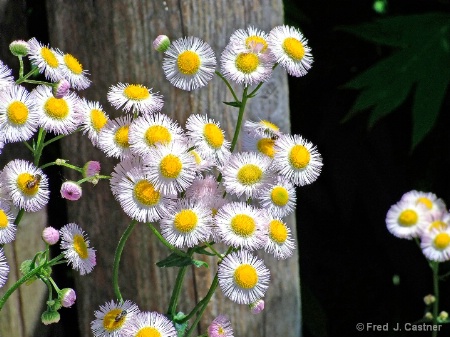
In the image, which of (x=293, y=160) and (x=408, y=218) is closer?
(x=293, y=160)

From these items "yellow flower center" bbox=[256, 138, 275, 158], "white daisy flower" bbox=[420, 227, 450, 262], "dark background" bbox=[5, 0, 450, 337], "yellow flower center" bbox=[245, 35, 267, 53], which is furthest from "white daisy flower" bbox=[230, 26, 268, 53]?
"dark background" bbox=[5, 0, 450, 337]

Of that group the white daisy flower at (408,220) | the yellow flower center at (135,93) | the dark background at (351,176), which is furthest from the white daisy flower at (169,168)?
the dark background at (351,176)

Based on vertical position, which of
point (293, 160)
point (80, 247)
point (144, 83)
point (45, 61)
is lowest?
point (80, 247)

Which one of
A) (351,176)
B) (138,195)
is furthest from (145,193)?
(351,176)

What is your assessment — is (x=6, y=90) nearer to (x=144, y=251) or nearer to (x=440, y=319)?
(x=144, y=251)

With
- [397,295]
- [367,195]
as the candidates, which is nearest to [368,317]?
[397,295]

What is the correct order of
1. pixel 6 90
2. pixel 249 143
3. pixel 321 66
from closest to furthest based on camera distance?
pixel 6 90, pixel 249 143, pixel 321 66

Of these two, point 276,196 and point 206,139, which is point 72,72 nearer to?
point 206,139
